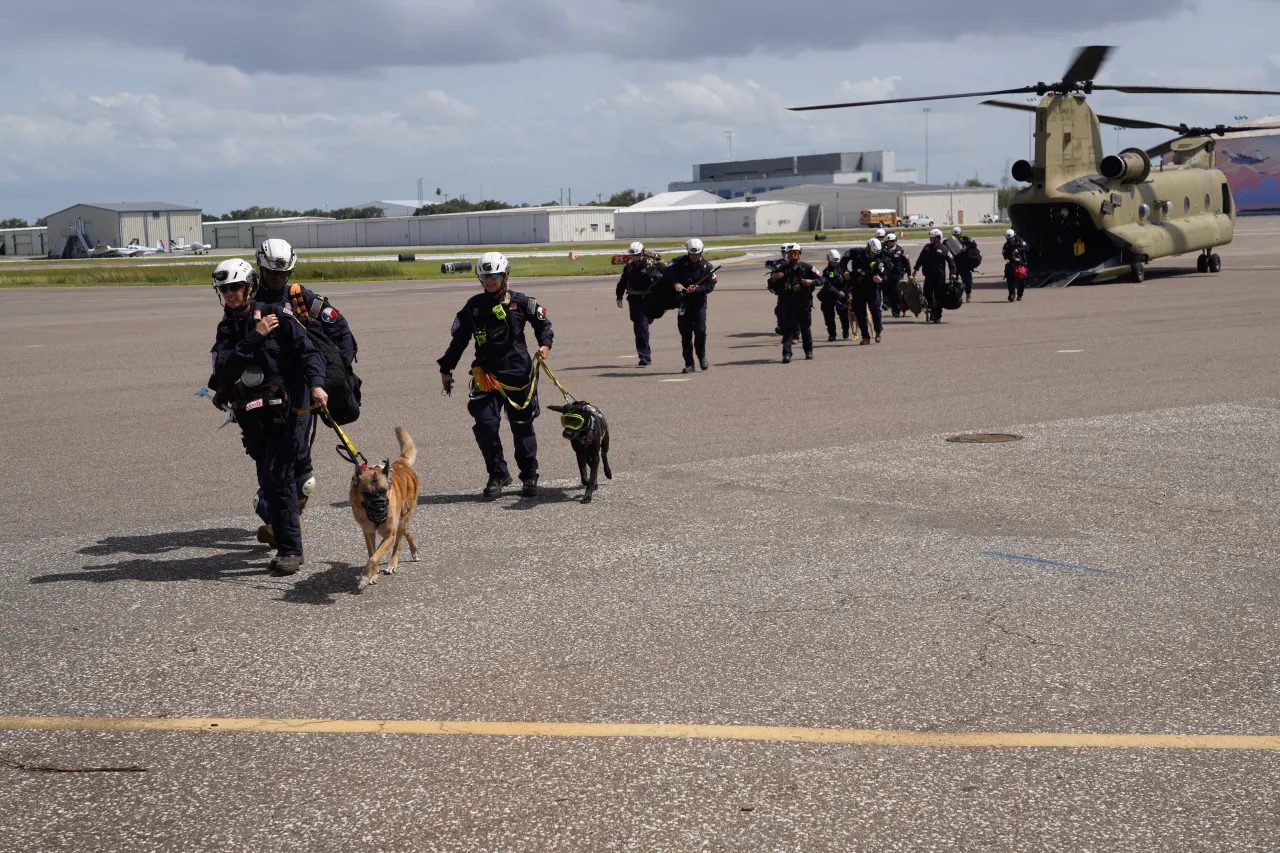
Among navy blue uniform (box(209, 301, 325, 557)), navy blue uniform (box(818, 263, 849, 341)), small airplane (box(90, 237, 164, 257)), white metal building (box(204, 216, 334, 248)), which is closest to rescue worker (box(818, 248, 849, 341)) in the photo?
navy blue uniform (box(818, 263, 849, 341))

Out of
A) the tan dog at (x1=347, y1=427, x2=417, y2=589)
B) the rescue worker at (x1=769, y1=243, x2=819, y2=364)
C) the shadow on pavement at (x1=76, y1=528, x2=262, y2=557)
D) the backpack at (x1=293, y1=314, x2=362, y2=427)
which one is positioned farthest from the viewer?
the rescue worker at (x1=769, y1=243, x2=819, y2=364)

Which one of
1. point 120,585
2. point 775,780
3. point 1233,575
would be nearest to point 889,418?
point 1233,575

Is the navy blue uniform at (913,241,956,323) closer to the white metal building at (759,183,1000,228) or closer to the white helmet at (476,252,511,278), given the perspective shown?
the white helmet at (476,252,511,278)

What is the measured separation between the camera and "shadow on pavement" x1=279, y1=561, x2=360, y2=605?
7383 millimetres

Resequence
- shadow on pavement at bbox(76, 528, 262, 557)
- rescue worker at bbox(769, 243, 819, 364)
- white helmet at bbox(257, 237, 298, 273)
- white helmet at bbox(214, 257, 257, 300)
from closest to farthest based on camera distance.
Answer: white helmet at bbox(214, 257, 257, 300) < white helmet at bbox(257, 237, 298, 273) < shadow on pavement at bbox(76, 528, 262, 557) < rescue worker at bbox(769, 243, 819, 364)

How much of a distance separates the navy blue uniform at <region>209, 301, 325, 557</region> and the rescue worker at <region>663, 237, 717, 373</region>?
1119 centimetres

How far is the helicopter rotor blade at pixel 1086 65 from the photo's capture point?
107ft

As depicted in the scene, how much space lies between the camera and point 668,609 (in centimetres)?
700

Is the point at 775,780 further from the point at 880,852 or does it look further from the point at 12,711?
the point at 12,711

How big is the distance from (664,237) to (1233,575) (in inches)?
4876

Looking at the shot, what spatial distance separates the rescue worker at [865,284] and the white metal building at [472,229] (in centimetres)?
10038

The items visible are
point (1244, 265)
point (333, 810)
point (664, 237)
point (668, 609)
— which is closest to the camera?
point (333, 810)

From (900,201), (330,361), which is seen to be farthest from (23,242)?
(330,361)

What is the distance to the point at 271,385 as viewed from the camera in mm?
7832
